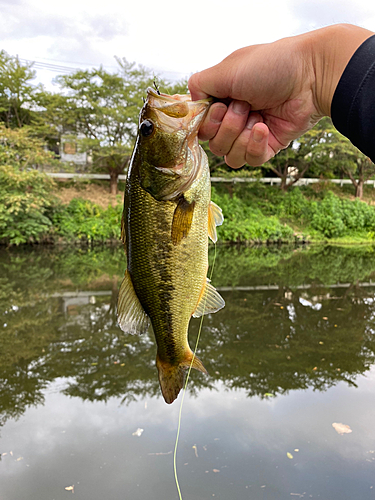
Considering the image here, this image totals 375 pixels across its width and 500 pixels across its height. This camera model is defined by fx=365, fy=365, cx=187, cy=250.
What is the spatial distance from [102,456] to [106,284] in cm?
629

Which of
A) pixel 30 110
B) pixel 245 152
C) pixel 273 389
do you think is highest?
pixel 30 110

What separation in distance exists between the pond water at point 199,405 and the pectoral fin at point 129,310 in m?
2.42

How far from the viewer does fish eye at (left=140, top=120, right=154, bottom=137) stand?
1.56m

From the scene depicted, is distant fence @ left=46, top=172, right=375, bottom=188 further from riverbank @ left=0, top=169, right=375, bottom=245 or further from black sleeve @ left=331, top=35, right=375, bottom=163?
black sleeve @ left=331, top=35, right=375, bottom=163

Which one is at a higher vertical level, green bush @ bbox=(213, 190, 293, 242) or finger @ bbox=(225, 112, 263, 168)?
finger @ bbox=(225, 112, 263, 168)

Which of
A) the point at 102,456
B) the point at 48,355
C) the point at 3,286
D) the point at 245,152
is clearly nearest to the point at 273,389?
the point at 102,456

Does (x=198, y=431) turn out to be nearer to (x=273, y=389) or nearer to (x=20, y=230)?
(x=273, y=389)

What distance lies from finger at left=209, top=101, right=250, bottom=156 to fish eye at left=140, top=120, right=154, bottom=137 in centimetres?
49

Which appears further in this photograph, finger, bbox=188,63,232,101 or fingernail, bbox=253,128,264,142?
fingernail, bbox=253,128,264,142

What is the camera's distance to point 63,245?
1616 cm

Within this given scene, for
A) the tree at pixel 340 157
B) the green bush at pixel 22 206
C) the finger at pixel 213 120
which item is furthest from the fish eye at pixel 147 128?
the tree at pixel 340 157

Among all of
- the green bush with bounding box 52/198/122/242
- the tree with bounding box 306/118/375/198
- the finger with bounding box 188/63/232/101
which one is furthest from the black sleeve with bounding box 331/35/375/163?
the tree with bounding box 306/118/375/198

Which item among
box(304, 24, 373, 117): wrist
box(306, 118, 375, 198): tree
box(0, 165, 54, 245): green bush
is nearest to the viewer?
box(304, 24, 373, 117): wrist

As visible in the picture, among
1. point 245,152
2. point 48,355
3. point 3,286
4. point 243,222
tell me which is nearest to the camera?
point 245,152
